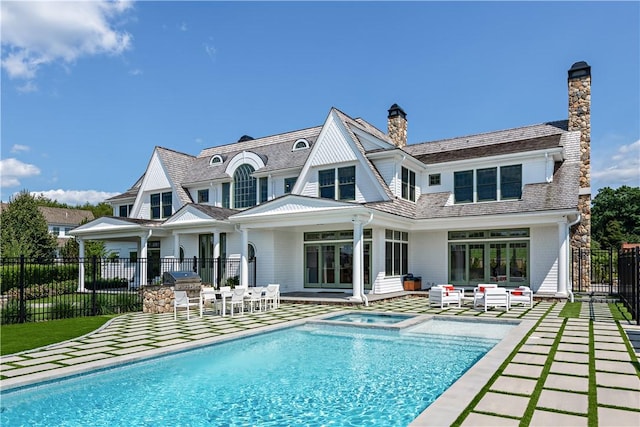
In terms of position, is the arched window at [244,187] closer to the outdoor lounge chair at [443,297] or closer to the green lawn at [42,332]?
the green lawn at [42,332]

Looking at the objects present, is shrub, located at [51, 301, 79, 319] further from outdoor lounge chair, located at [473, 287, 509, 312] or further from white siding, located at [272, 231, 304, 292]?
outdoor lounge chair, located at [473, 287, 509, 312]

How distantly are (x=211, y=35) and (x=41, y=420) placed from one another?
38.9ft

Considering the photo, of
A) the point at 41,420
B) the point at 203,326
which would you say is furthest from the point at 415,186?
the point at 41,420

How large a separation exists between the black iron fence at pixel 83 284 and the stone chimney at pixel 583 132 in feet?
51.7

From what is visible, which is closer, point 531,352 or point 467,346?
point 531,352

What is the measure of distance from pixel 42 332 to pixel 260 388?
23.2 feet

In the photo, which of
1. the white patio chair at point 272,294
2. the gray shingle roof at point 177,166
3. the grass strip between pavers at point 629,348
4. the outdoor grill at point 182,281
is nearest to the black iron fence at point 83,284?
the outdoor grill at point 182,281

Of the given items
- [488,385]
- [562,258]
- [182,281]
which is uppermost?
[562,258]

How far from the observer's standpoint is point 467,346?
9375 mm

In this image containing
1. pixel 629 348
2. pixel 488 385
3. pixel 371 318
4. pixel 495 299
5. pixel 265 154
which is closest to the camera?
pixel 488 385

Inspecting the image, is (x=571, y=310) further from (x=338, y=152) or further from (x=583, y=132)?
(x=338, y=152)

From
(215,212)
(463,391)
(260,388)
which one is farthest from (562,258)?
(215,212)

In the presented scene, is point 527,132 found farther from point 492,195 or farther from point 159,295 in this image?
point 159,295

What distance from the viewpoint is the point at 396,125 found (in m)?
26.2
